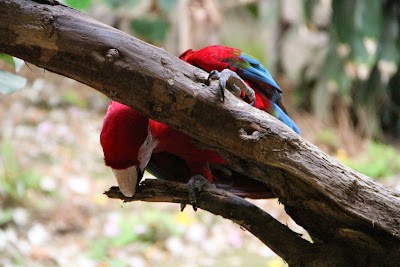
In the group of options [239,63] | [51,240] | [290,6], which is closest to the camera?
[239,63]

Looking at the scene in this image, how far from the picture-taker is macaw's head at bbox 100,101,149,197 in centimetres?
87

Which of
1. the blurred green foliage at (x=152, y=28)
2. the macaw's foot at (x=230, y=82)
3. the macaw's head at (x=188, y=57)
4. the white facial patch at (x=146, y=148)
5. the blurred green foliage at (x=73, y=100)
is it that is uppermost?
the blurred green foliage at (x=152, y=28)

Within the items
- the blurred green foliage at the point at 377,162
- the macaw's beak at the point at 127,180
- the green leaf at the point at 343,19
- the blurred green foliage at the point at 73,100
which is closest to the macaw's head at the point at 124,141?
the macaw's beak at the point at 127,180

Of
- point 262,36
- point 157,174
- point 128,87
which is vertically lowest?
point 128,87

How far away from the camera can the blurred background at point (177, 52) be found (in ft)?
6.13

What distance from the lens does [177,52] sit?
3.30 m

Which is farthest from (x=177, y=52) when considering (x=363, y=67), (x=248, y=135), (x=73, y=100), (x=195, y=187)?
(x=248, y=135)

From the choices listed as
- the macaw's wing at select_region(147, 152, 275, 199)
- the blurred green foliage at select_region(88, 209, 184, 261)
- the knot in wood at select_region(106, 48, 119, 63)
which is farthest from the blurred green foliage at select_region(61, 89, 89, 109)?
the knot in wood at select_region(106, 48, 119, 63)

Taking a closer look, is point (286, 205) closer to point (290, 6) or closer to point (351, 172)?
point (351, 172)

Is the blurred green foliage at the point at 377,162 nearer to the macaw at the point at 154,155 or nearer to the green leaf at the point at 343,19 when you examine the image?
the green leaf at the point at 343,19

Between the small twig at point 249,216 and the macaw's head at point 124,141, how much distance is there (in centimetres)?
3

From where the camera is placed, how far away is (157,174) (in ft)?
3.69

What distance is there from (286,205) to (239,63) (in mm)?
282

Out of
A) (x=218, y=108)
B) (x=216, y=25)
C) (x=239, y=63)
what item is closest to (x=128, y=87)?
(x=218, y=108)
